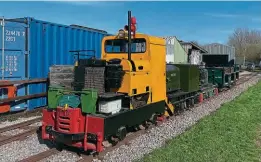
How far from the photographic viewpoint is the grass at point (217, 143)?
6.41 m

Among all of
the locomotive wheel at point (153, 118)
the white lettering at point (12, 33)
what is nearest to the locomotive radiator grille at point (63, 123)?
the locomotive wheel at point (153, 118)

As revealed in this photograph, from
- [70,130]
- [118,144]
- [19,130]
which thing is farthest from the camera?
[19,130]

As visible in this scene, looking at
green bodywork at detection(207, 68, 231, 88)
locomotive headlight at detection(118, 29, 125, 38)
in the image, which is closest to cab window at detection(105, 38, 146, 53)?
locomotive headlight at detection(118, 29, 125, 38)

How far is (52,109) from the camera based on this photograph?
7145 mm

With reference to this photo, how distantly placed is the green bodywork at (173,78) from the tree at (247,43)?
70714 millimetres

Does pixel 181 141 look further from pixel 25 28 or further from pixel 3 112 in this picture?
pixel 25 28

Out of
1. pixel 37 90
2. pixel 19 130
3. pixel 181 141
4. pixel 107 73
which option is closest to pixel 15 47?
pixel 37 90

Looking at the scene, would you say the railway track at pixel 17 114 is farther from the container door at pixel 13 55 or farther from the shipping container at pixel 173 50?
the shipping container at pixel 173 50

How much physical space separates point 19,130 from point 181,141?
4496mm

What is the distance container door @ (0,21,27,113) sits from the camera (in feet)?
34.1

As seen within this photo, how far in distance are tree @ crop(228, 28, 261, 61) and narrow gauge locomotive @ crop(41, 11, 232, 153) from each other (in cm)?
7452

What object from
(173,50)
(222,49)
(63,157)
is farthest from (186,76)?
(222,49)

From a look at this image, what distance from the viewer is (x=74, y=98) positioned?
677 cm

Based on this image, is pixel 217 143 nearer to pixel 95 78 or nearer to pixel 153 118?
pixel 153 118
